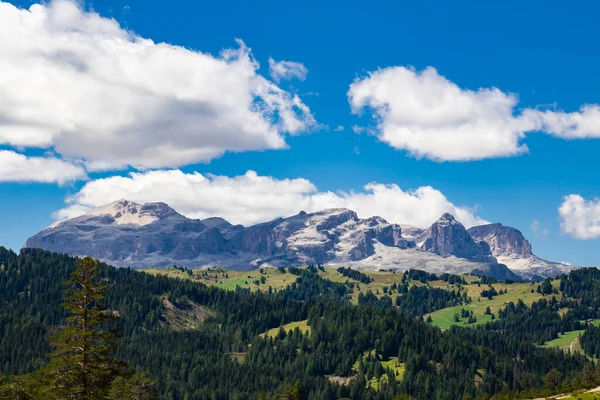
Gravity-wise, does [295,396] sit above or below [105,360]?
below

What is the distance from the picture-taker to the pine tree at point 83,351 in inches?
2330

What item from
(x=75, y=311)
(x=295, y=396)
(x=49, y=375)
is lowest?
(x=295, y=396)

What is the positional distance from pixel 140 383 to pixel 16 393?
209 feet

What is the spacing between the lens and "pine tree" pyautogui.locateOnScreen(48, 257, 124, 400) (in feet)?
194

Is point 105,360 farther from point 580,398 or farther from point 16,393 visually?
point 580,398

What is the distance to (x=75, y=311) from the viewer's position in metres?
60.0

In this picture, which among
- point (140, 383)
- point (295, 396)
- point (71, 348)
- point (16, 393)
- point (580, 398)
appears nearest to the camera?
point (71, 348)

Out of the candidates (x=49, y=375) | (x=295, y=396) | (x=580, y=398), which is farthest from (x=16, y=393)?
(x=295, y=396)

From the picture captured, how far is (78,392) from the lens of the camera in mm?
59469

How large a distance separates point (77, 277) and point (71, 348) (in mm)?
6293

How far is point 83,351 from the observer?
2351 inches

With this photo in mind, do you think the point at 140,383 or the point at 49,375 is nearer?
the point at 49,375

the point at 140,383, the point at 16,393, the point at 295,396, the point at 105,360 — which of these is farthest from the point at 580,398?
the point at 295,396

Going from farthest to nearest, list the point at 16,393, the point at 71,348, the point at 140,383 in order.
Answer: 1. the point at 140,383
2. the point at 16,393
3. the point at 71,348
